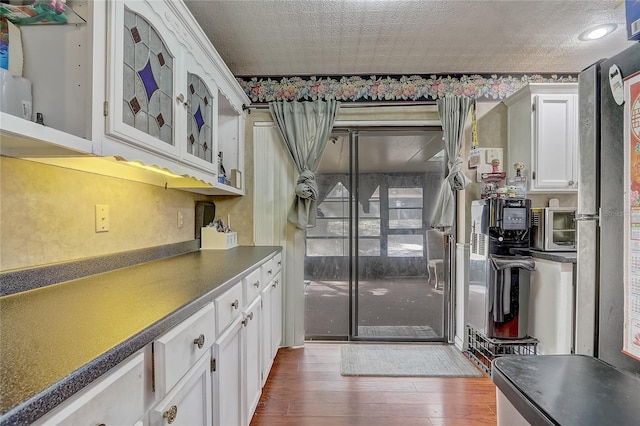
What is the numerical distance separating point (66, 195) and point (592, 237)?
6.25 ft

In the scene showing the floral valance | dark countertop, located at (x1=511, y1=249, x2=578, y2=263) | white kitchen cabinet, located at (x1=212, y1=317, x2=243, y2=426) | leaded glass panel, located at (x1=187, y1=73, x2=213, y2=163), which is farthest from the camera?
the floral valance

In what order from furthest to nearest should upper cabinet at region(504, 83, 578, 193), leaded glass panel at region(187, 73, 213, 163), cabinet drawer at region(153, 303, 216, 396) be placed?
upper cabinet at region(504, 83, 578, 193) → leaded glass panel at region(187, 73, 213, 163) → cabinet drawer at region(153, 303, 216, 396)

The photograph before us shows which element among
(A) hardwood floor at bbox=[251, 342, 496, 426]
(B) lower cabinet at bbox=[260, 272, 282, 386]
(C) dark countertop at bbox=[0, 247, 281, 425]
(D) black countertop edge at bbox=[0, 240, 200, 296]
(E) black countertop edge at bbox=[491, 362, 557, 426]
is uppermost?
(D) black countertop edge at bbox=[0, 240, 200, 296]

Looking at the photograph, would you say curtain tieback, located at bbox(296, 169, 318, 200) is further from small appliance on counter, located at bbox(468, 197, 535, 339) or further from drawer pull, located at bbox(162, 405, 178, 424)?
drawer pull, located at bbox(162, 405, 178, 424)

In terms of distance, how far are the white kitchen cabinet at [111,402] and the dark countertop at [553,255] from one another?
2.37m

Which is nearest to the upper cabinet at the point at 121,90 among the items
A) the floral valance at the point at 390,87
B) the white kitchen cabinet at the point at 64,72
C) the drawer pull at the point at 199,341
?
the white kitchen cabinet at the point at 64,72

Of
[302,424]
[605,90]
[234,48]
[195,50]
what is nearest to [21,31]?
[195,50]

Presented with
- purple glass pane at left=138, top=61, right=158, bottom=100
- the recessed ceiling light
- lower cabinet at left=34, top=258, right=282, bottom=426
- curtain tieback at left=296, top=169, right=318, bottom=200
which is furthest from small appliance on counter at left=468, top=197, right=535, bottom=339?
purple glass pane at left=138, top=61, right=158, bottom=100

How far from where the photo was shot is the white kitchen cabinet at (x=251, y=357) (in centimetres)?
157

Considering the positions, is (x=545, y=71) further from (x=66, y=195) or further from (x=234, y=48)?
→ (x=66, y=195)

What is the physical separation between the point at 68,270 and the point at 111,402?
2.78 ft

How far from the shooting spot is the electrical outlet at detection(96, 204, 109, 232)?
1409 millimetres

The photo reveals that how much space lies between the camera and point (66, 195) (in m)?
1.24

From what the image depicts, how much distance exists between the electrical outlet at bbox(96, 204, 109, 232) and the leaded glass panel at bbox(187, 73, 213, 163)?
0.48 metres
